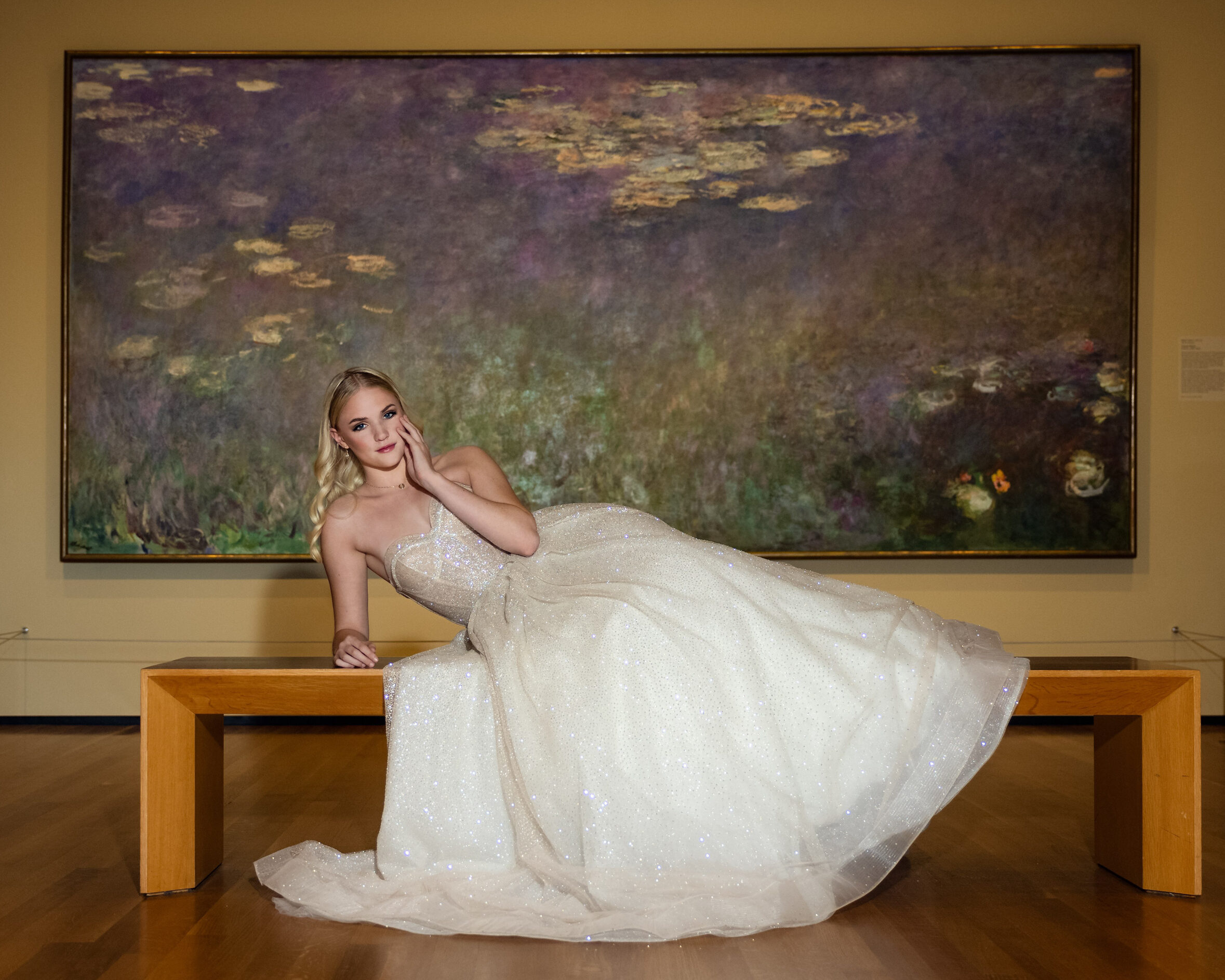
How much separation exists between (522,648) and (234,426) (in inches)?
135

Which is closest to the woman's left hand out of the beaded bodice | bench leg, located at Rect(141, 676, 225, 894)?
the beaded bodice

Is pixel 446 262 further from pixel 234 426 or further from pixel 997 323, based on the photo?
pixel 997 323

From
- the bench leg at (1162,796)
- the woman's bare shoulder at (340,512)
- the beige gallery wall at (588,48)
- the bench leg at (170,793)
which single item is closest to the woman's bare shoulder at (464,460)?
the woman's bare shoulder at (340,512)

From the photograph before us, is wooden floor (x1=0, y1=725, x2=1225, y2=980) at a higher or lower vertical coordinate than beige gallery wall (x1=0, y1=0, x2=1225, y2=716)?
lower

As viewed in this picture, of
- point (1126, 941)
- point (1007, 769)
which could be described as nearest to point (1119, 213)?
point (1007, 769)

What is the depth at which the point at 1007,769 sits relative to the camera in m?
4.29

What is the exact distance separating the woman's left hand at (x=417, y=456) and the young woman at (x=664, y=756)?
1.31 ft

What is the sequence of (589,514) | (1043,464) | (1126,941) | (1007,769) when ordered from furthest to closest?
(1043,464)
(1007,769)
(589,514)
(1126,941)

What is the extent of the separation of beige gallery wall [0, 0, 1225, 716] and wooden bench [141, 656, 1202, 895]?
2822 mm

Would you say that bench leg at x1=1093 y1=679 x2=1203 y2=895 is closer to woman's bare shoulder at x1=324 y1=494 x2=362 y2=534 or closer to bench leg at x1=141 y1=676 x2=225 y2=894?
woman's bare shoulder at x1=324 y1=494 x2=362 y2=534

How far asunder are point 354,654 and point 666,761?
0.87 metres

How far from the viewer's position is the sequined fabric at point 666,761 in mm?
2391

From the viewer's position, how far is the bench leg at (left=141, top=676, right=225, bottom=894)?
8.72 ft

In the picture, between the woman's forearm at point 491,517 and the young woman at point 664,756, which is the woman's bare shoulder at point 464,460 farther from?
the young woman at point 664,756
